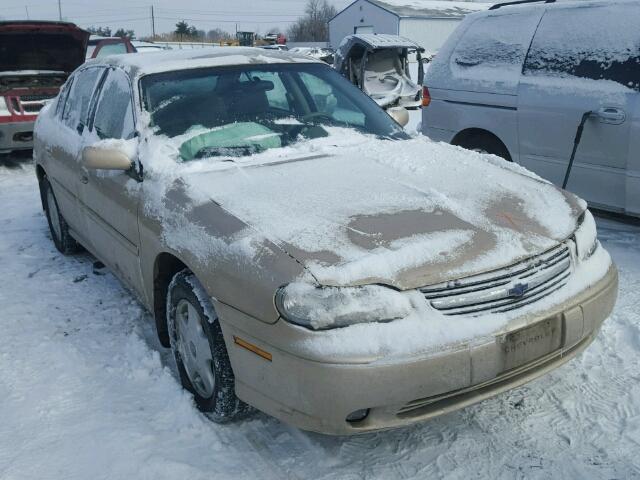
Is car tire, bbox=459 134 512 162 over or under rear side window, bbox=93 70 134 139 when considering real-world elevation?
under

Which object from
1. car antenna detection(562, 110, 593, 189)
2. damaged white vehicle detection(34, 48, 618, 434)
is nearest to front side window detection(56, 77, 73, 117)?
damaged white vehicle detection(34, 48, 618, 434)

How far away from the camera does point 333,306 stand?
2.34 m

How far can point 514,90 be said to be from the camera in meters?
5.52

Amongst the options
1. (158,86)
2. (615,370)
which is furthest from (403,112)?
(615,370)

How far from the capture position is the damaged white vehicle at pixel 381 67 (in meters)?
14.0

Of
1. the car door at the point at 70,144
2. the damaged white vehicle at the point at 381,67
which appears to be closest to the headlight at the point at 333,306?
the car door at the point at 70,144

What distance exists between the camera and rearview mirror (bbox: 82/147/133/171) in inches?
133

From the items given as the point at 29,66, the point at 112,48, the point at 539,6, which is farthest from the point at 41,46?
the point at 539,6

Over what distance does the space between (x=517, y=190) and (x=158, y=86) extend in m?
2.11

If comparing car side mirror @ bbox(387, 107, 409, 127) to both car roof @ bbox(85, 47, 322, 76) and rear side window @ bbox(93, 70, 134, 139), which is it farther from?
rear side window @ bbox(93, 70, 134, 139)

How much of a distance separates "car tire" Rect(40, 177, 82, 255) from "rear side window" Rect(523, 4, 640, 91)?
407 cm

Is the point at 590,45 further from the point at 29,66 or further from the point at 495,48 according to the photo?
the point at 29,66

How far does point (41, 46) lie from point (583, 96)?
23.5ft

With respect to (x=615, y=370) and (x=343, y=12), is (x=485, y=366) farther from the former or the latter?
(x=343, y=12)
